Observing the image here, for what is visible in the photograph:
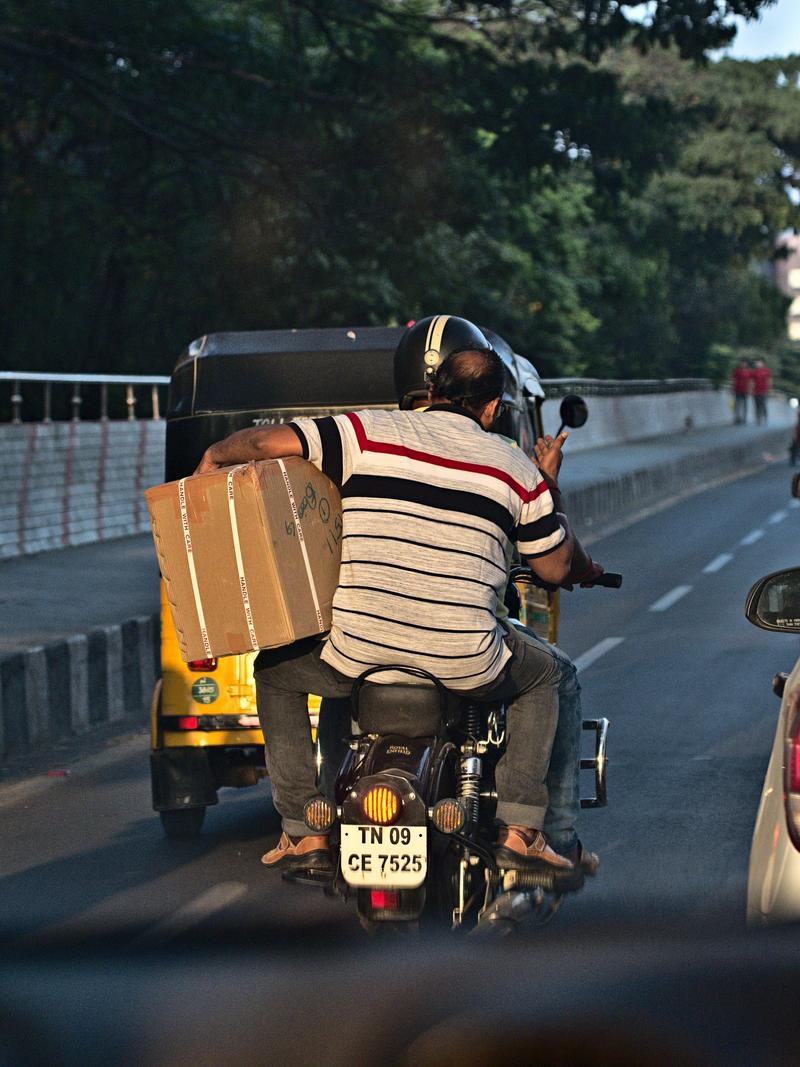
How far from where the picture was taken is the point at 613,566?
2081cm

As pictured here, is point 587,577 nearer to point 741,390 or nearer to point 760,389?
point 760,389

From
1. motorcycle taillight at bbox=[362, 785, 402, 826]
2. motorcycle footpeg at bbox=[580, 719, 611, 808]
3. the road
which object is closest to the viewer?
motorcycle taillight at bbox=[362, 785, 402, 826]

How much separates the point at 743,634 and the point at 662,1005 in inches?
509

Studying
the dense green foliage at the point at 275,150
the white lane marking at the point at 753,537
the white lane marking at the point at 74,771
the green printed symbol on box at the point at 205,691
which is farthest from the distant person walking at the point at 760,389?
the green printed symbol on box at the point at 205,691

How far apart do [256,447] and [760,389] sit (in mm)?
51403

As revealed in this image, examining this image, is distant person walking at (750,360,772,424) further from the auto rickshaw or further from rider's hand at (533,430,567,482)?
rider's hand at (533,430,567,482)

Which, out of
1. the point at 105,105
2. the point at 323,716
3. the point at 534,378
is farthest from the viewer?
the point at 105,105

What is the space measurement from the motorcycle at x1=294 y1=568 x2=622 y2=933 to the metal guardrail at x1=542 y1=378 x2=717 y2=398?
73.9 feet

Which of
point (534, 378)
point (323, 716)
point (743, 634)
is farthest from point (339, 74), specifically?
point (323, 716)

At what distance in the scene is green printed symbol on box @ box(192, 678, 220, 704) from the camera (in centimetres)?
744

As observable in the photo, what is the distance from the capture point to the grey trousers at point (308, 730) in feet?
16.1

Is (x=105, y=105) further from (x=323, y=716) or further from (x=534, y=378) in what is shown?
(x=323, y=716)

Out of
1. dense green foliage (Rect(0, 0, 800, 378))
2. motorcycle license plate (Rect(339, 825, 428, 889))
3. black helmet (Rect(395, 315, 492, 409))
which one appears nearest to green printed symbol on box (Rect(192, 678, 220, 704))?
black helmet (Rect(395, 315, 492, 409))

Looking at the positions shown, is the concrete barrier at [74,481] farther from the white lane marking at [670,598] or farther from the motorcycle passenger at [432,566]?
the motorcycle passenger at [432,566]
